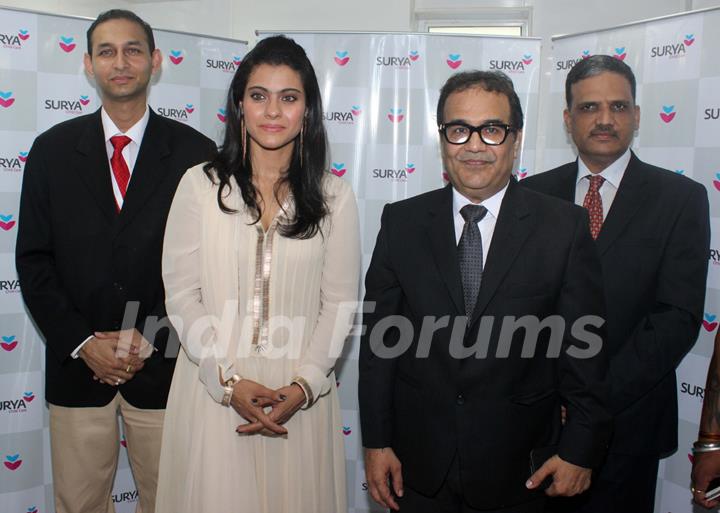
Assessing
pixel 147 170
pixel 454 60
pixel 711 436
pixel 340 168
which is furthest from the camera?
pixel 340 168

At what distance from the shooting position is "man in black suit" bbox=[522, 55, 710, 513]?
2361mm

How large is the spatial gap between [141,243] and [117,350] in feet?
1.38

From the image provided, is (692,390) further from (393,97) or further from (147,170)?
(147,170)

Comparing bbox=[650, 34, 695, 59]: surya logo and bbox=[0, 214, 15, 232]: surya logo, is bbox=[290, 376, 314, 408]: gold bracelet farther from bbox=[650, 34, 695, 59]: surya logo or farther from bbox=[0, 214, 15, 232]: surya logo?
bbox=[650, 34, 695, 59]: surya logo

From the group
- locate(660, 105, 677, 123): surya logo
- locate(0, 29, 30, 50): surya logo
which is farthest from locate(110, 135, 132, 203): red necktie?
locate(660, 105, 677, 123): surya logo

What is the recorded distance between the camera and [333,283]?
2211 millimetres

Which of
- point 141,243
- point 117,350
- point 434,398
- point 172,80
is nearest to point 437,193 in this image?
point 434,398

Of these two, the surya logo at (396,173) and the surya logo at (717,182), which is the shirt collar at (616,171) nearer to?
the surya logo at (717,182)

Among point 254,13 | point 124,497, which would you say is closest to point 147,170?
point 124,497

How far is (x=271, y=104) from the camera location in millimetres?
2139

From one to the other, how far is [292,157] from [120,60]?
922 millimetres

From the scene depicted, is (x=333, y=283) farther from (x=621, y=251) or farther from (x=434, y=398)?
(x=621, y=251)

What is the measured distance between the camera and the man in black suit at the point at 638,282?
2.36 metres

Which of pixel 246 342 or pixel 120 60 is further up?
pixel 120 60
